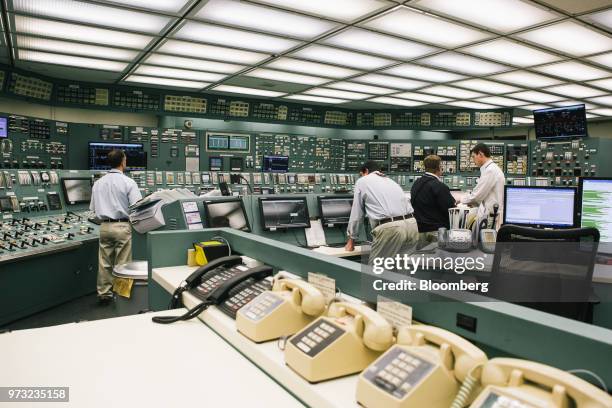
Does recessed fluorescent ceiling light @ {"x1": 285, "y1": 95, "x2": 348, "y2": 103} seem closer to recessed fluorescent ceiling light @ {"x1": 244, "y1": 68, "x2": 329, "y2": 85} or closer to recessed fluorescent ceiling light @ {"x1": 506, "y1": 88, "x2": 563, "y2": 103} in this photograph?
recessed fluorescent ceiling light @ {"x1": 244, "y1": 68, "x2": 329, "y2": 85}

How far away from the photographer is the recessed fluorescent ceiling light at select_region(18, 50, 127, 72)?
16.3ft

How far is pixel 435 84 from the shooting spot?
20.3 ft

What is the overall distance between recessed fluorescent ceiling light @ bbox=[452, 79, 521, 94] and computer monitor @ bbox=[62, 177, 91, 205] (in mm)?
4930

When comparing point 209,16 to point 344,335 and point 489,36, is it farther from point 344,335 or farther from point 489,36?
point 344,335

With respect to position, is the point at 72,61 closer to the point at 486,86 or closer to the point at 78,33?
the point at 78,33

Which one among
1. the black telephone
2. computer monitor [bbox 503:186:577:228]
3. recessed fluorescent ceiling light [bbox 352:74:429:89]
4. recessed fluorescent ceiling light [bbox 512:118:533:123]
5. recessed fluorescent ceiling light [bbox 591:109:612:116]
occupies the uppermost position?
recessed fluorescent ceiling light [bbox 591:109:612:116]

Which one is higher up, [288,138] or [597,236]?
[288,138]

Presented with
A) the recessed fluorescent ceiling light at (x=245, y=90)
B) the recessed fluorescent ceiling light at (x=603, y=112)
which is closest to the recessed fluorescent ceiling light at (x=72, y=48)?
the recessed fluorescent ceiling light at (x=245, y=90)

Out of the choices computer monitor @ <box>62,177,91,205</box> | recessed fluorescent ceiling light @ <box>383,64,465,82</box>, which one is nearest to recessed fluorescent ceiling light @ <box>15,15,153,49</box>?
computer monitor @ <box>62,177,91,205</box>

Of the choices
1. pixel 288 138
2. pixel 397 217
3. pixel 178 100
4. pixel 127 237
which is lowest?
pixel 127 237

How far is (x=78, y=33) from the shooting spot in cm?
421

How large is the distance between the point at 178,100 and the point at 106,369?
6.35 metres

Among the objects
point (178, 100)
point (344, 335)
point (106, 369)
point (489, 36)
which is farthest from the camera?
point (178, 100)

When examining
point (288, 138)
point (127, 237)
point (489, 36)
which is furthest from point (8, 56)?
point (489, 36)
